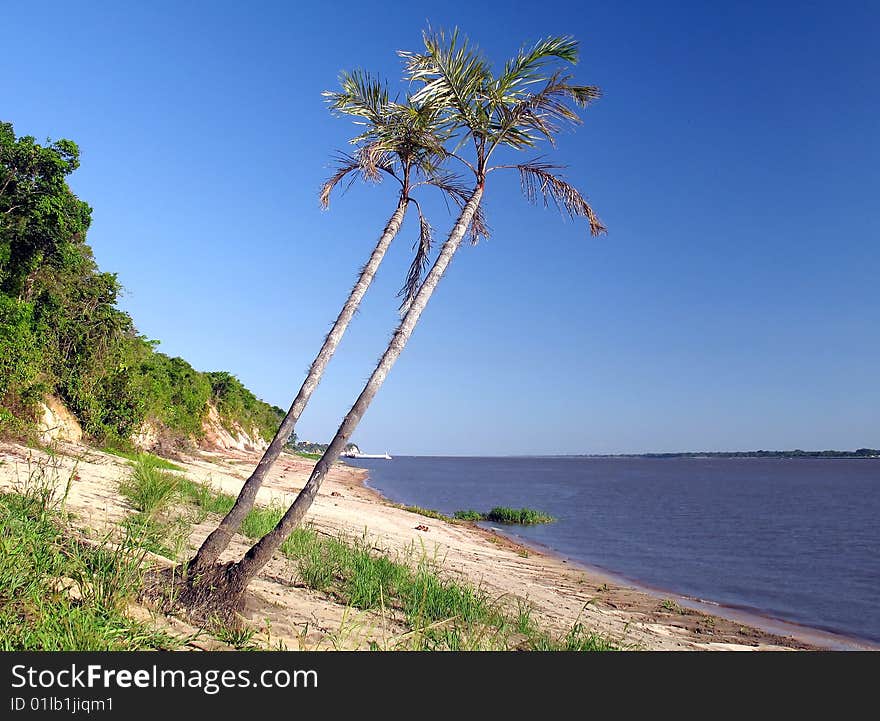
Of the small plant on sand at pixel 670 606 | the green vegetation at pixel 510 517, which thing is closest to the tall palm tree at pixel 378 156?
the small plant on sand at pixel 670 606

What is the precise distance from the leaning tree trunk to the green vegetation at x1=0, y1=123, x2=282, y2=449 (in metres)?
→ 11.5

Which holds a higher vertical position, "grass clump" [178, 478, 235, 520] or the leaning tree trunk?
the leaning tree trunk

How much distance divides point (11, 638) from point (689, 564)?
22.9 m

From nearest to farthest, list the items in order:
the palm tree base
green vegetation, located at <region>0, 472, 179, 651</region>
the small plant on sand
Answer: green vegetation, located at <region>0, 472, 179, 651</region> < the palm tree base < the small plant on sand

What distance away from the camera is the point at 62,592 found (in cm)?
516

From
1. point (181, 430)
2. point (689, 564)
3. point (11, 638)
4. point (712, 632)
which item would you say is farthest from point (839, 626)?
point (181, 430)

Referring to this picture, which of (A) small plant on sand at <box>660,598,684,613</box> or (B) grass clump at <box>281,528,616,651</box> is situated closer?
(B) grass clump at <box>281,528,616,651</box>

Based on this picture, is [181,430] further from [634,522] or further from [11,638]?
[11,638]

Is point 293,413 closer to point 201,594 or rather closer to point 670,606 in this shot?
point 201,594

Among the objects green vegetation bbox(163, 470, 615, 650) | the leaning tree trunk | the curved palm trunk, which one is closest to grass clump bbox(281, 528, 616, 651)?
green vegetation bbox(163, 470, 615, 650)

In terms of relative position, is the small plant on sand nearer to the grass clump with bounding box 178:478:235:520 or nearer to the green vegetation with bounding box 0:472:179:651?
the grass clump with bounding box 178:478:235:520

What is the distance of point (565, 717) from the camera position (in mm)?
4551

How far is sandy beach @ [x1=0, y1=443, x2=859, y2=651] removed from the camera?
664cm

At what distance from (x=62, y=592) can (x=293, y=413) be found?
3585mm
